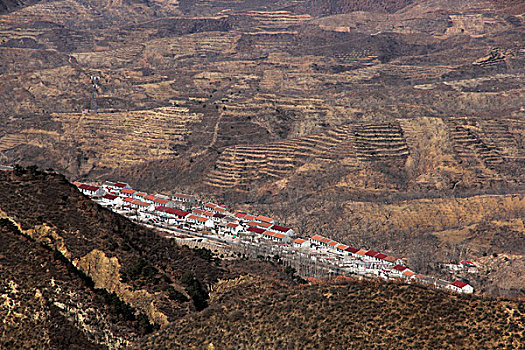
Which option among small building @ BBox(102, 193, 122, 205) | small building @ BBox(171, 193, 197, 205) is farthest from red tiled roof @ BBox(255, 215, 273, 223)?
small building @ BBox(102, 193, 122, 205)

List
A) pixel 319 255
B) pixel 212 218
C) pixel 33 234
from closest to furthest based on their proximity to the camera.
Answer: pixel 33 234 < pixel 319 255 < pixel 212 218

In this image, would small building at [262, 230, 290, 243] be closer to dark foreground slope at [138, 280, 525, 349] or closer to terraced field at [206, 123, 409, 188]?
terraced field at [206, 123, 409, 188]

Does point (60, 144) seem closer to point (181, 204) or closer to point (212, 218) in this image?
point (181, 204)

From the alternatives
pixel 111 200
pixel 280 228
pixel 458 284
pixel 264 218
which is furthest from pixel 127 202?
pixel 458 284

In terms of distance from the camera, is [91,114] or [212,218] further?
[91,114]

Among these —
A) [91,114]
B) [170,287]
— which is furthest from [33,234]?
[91,114]

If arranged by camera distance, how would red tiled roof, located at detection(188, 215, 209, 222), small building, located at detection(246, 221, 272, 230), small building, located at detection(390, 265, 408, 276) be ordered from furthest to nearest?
small building, located at detection(246, 221, 272, 230)
red tiled roof, located at detection(188, 215, 209, 222)
small building, located at detection(390, 265, 408, 276)
